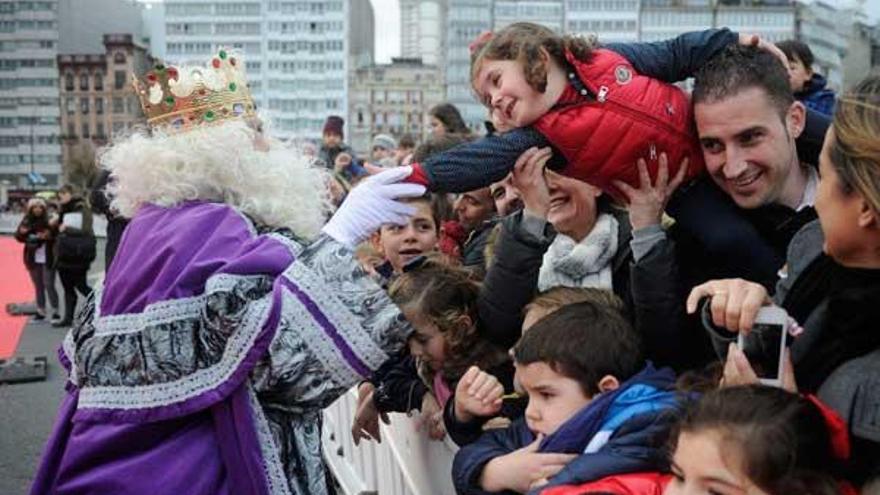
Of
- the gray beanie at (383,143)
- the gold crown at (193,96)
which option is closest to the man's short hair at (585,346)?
the gold crown at (193,96)

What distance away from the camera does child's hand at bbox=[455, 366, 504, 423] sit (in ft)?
7.70

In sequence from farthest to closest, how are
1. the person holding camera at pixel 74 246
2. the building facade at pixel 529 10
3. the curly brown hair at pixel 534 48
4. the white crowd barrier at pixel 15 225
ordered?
the building facade at pixel 529 10
the white crowd barrier at pixel 15 225
the person holding camera at pixel 74 246
the curly brown hair at pixel 534 48

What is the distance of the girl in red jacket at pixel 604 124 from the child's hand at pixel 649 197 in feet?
0.05

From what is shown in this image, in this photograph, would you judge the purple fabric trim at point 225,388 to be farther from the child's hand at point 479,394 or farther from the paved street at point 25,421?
the paved street at point 25,421

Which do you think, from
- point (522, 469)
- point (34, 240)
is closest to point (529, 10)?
point (34, 240)

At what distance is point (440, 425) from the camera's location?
9.00 feet

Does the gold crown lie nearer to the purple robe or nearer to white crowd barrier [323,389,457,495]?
the purple robe

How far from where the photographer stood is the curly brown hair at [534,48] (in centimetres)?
233

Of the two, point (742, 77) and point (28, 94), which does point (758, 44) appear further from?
point (28, 94)

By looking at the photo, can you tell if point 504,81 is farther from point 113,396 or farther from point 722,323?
point 113,396

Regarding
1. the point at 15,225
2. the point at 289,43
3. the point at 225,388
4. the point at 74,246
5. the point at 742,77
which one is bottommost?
the point at 15,225

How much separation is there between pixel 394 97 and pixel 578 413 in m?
105

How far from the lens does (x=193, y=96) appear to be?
2580mm

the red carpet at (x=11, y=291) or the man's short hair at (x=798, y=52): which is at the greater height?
the man's short hair at (x=798, y=52)
